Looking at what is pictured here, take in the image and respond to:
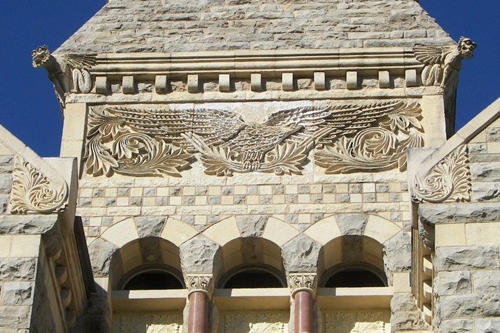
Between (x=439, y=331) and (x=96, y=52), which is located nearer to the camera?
(x=439, y=331)

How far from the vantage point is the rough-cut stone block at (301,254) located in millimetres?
22891

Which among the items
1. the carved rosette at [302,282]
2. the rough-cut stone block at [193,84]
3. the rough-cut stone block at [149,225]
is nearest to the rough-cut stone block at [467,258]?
the carved rosette at [302,282]

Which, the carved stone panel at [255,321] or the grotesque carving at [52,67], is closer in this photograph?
the carved stone panel at [255,321]

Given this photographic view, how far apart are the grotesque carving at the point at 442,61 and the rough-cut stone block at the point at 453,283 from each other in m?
6.30

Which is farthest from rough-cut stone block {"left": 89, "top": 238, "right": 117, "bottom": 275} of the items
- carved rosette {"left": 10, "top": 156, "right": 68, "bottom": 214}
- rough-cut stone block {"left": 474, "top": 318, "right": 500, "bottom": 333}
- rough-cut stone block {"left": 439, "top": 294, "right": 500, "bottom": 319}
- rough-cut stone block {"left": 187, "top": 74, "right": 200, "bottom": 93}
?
rough-cut stone block {"left": 474, "top": 318, "right": 500, "bottom": 333}

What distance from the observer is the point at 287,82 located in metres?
25.3

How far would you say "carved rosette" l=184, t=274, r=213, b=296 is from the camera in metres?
22.7

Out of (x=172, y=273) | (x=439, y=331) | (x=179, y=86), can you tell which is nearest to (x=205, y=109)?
(x=179, y=86)

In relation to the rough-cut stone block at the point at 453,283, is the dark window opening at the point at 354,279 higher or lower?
higher

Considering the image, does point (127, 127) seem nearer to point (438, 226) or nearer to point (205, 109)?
point (205, 109)

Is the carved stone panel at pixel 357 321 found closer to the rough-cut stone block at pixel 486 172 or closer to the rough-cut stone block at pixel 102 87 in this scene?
the rough-cut stone block at pixel 486 172

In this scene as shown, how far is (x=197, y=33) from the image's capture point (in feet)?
85.6

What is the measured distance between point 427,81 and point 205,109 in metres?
3.10

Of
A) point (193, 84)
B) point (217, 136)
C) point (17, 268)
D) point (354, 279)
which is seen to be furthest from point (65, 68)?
point (17, 268)
